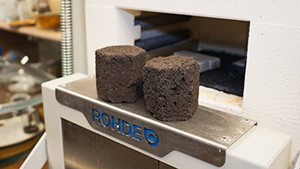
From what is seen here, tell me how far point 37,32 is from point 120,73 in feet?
4.51

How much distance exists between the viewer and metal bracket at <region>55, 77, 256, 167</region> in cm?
53

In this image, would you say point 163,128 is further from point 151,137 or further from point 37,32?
point 37,32

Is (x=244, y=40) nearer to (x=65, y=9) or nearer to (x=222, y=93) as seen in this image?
(x=222, y=93)

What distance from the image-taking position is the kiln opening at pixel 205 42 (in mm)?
946

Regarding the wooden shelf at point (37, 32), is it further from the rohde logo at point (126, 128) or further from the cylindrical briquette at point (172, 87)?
the cylindrical briquette at point (172, 87)

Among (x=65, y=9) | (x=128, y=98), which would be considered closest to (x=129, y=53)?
(x=128, y=98)

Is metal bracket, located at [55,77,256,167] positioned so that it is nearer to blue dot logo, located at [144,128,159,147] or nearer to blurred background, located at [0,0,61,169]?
blue dot logo, located at [144,128,159,147]

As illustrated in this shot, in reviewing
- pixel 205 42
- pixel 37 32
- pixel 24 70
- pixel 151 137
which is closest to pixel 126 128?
pixel 151 137

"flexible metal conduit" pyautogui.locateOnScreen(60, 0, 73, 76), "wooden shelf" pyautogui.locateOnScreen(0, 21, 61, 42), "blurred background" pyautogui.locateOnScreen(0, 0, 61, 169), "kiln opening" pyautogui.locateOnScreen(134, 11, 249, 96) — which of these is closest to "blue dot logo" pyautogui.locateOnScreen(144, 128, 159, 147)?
"kiln opening" pyautogui.locateOnScreen(134, 11, 249, 96)

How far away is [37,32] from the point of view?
185cm

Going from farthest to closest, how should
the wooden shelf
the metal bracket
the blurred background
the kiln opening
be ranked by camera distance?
1. the wooden shelf
2. the blurred background
3. the kiln opening
4. the metal bracket

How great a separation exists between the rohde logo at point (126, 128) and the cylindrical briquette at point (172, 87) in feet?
0.12

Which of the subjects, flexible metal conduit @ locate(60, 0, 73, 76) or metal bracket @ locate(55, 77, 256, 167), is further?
flexible metal conduit @ locate(60, 0, 73, 76)

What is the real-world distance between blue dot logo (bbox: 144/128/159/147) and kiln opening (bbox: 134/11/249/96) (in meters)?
0.31
